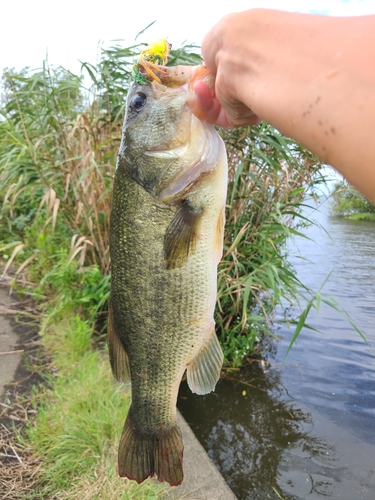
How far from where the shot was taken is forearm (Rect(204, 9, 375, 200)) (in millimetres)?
722

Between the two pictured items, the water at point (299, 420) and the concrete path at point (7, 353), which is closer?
the water at point (299, 420)

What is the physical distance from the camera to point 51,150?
14.3 feet

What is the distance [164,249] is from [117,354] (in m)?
0.50

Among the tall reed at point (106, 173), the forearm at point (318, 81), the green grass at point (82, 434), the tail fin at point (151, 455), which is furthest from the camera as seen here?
the tall reed at point (106, 173)

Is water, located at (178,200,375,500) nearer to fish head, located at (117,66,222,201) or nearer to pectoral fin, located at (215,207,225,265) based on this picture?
pectoral fin, located at (215,207,225,265)

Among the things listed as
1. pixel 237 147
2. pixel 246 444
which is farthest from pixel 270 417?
pixel 237 147

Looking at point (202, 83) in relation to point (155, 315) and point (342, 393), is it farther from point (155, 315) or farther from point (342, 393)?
point (342, 393)

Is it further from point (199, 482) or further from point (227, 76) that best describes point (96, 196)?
point (227, 76)

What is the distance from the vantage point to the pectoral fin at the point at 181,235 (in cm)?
151

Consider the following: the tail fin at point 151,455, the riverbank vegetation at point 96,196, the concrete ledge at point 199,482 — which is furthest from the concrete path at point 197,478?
the tail fin at point 151,455

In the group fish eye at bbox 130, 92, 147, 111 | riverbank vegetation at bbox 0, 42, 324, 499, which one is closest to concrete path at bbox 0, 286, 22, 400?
riverbank vegetation at bbox 0, 42, 324, 499

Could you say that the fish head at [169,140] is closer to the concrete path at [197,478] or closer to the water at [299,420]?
the concrete path at [197,478]

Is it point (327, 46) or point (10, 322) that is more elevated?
point (327, 46)

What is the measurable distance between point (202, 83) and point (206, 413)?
12.1 feet
